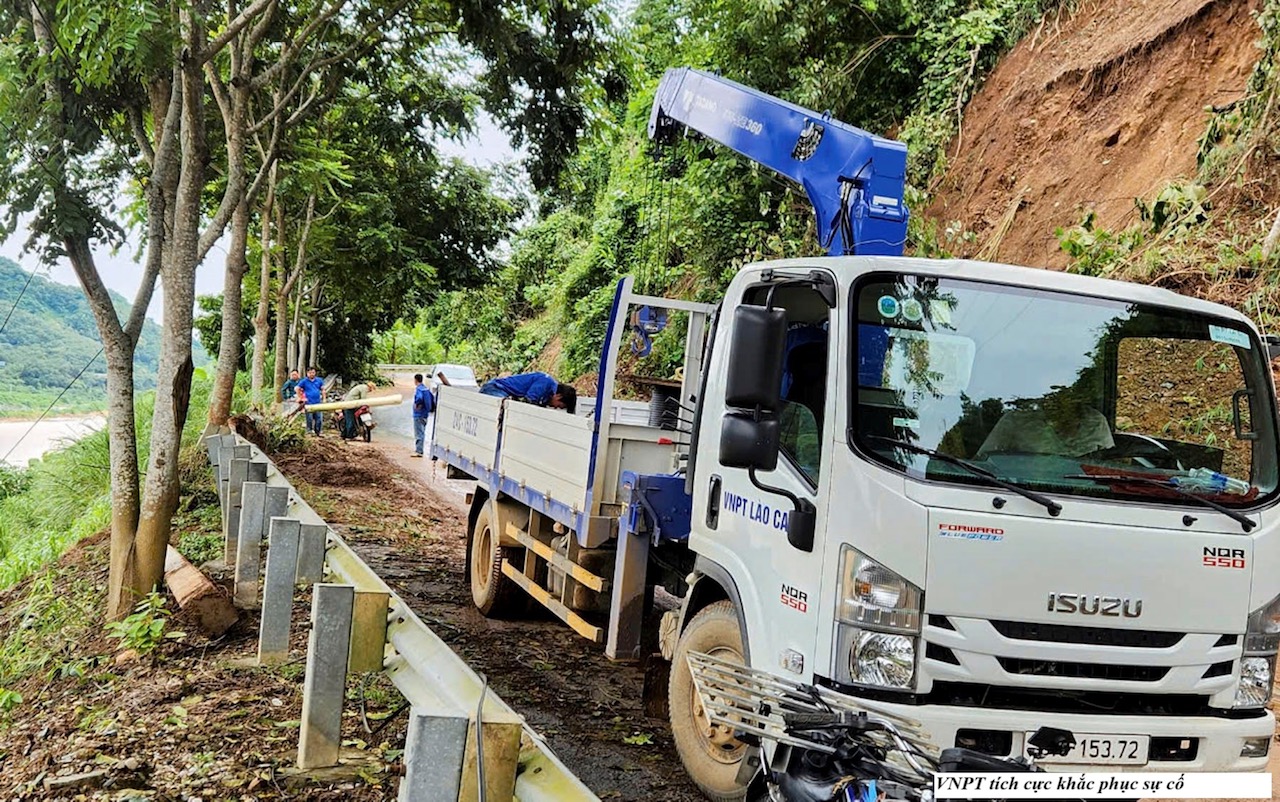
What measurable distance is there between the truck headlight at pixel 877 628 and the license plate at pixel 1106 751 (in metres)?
0.54

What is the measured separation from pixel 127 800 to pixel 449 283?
25.2 metres

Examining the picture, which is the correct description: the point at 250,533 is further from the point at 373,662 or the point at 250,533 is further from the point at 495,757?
the point at 495,757

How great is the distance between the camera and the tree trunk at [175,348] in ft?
25.3

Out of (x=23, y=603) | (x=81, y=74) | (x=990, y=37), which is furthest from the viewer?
(x=990, y=37)

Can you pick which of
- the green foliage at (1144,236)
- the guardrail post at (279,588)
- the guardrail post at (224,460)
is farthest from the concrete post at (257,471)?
the green foliage at (1144,236)

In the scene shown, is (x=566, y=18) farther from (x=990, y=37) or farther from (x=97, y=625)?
(x=990, y=37)

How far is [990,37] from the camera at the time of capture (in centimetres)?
1560

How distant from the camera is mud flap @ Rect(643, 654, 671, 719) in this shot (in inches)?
218

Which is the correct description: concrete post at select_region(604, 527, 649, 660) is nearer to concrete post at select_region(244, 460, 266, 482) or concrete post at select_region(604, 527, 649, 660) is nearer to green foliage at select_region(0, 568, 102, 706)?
concrete post at select_region(244, 460, 266, 482)

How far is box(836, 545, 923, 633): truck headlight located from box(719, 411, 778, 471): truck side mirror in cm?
48

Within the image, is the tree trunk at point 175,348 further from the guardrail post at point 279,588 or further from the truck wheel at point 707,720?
the truck wheel at point 707,720

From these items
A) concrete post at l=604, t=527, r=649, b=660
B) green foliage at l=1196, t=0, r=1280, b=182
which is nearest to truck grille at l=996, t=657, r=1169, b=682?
concrete post at l=604, t=527, r=649, b=660

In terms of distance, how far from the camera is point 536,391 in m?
9.45

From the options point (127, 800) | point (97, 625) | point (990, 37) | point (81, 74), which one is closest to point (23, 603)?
point (97, 625)
